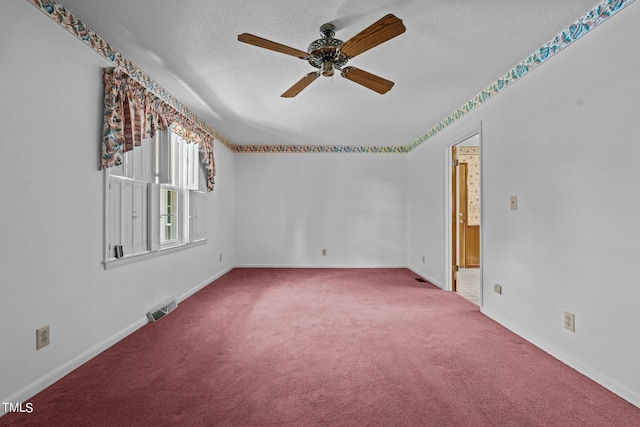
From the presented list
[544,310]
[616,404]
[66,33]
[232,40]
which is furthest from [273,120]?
[616,404]

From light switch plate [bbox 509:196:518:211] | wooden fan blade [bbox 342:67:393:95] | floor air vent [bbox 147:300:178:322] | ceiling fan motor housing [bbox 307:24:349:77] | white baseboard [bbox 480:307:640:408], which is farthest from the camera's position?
floor air vent [bbox 147:300:178:322]

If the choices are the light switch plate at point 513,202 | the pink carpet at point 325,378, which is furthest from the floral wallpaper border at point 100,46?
the light switch plate at point 513,202

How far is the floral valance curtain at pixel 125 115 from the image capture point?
2.21 metres

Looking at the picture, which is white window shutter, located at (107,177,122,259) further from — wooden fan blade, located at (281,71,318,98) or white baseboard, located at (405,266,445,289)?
white baseboard, located at (405,266,445,289)

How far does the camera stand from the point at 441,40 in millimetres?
2158

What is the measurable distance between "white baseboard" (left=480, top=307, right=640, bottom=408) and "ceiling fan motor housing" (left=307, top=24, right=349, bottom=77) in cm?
263

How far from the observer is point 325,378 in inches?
73.6

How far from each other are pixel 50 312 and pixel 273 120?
310cm

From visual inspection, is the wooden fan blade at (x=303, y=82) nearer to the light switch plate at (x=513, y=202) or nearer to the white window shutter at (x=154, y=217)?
the white window shutter at (x=154, y=217)

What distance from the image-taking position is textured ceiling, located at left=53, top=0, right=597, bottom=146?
1.83 meters

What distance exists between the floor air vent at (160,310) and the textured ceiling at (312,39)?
7.39 ft

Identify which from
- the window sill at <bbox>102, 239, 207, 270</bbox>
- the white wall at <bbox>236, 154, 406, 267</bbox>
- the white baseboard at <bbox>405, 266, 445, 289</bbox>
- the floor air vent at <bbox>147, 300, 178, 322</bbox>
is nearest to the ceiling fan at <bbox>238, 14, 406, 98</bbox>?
the window sill at <bbox>102, 239, 207, 270</bbox>

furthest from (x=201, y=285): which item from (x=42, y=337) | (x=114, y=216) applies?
(x=42, y=337)

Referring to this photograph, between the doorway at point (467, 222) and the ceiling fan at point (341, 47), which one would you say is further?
the doorway at point (467, 222)
